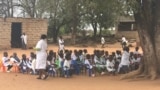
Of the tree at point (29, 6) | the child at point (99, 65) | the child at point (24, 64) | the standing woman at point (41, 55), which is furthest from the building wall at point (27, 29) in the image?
the standing woman at point (41, 55)

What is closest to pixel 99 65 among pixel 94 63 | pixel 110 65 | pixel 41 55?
pixel 94 63

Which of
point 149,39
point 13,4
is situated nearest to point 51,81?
point 149,39

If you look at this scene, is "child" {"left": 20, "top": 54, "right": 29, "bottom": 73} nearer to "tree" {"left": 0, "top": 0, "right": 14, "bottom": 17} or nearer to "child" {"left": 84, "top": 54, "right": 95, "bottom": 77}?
"child" {"left": 84, "top": 54, "right": 95, "bottom": 77}

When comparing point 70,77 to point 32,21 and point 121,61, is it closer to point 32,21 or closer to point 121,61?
point 121,61

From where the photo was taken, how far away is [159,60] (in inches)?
588

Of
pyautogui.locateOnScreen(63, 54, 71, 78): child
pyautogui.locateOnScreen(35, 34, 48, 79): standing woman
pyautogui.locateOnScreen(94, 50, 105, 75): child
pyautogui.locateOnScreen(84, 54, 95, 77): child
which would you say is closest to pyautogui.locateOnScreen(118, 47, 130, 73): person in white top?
pyautogui.locateOnScreen(94, 50, 105, 75): child

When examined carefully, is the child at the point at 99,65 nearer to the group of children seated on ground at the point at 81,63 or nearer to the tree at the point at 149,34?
the group of children seated on ground at the point at 81,63

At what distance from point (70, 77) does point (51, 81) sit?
1.28 metres

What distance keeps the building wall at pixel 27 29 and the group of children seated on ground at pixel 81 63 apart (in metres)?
16.2

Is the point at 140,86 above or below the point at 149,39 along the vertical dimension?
below

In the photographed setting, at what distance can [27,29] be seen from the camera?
34188 mm

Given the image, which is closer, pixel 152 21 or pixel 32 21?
pixel 152 21

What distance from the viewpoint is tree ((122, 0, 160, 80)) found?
1495cm

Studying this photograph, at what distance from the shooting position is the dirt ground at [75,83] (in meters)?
12.9
